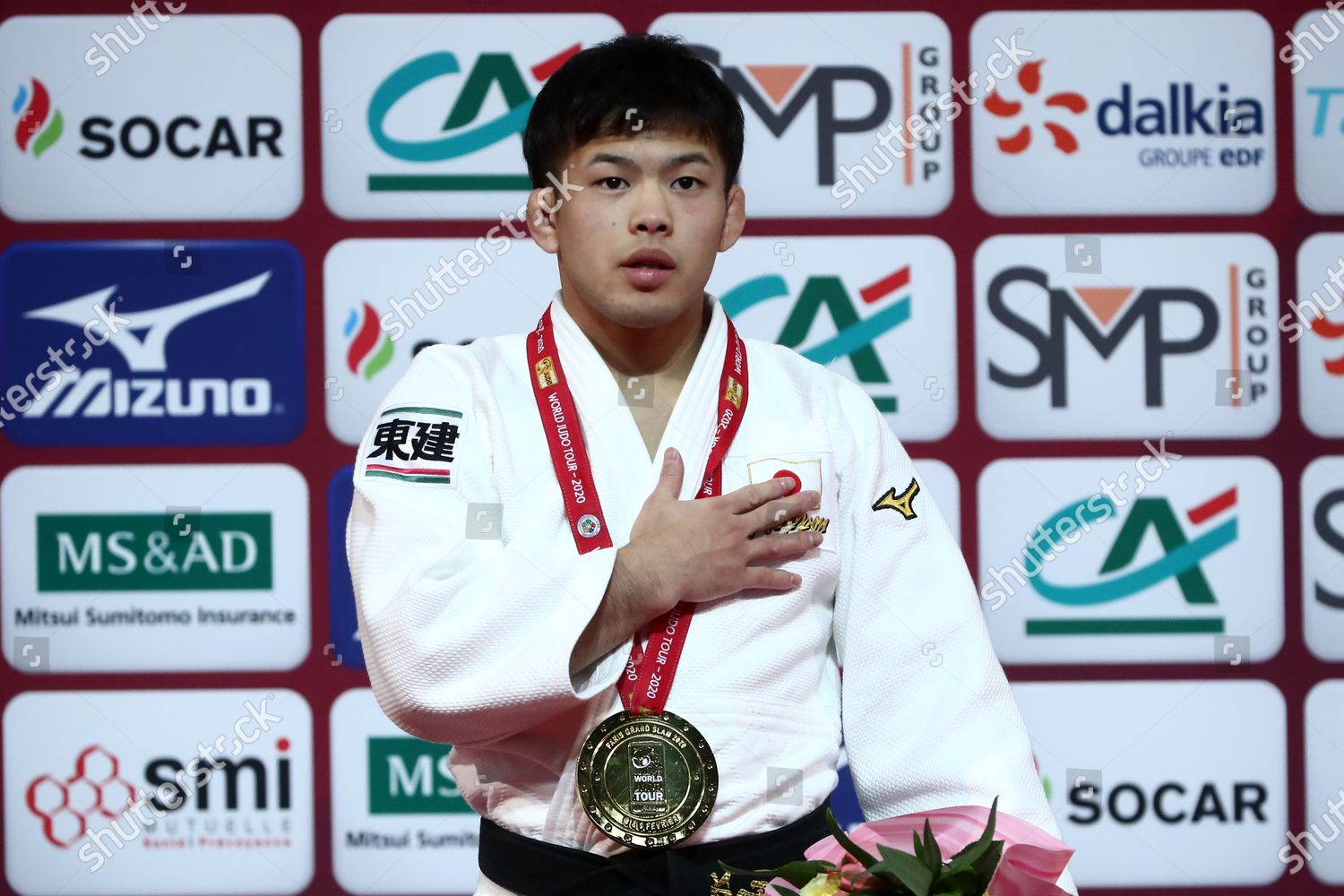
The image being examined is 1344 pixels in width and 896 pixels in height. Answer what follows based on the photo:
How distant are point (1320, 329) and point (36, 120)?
290 cm

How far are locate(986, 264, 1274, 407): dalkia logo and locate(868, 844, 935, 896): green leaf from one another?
2073mm

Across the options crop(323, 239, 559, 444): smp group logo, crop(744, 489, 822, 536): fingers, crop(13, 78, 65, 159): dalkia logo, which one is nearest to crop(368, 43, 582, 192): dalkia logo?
crop(323, 239, 559, 444): smp group logo

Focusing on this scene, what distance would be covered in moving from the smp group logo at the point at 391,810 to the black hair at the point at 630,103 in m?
1.58

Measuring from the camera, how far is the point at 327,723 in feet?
9.74

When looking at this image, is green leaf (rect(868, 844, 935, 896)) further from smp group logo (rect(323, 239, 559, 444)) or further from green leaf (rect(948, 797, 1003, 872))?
smp group logo (rect(323, 239, 559, 444))

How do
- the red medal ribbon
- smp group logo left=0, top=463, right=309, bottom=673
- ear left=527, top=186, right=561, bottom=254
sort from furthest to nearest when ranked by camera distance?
smp group logo left=0, top=463, right=309, bottom=673, ear left=527, top=186, right=561, bottom=254, the red medal ribbon

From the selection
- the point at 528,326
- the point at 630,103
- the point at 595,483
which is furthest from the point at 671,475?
the point at 528,326

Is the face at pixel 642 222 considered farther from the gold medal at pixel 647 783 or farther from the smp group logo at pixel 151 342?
the smp group logo at pixel 151 342

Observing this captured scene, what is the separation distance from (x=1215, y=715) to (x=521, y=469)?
2.06 metres

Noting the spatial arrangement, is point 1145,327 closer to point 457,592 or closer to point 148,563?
point 457,592

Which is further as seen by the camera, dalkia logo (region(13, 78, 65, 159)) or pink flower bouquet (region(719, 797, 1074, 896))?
dalkia logo (region(13, 78, 65, 159))

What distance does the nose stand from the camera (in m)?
1.63

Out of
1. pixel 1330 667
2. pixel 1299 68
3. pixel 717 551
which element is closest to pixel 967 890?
pixel 717 551

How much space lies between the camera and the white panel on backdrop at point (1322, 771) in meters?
3.05
